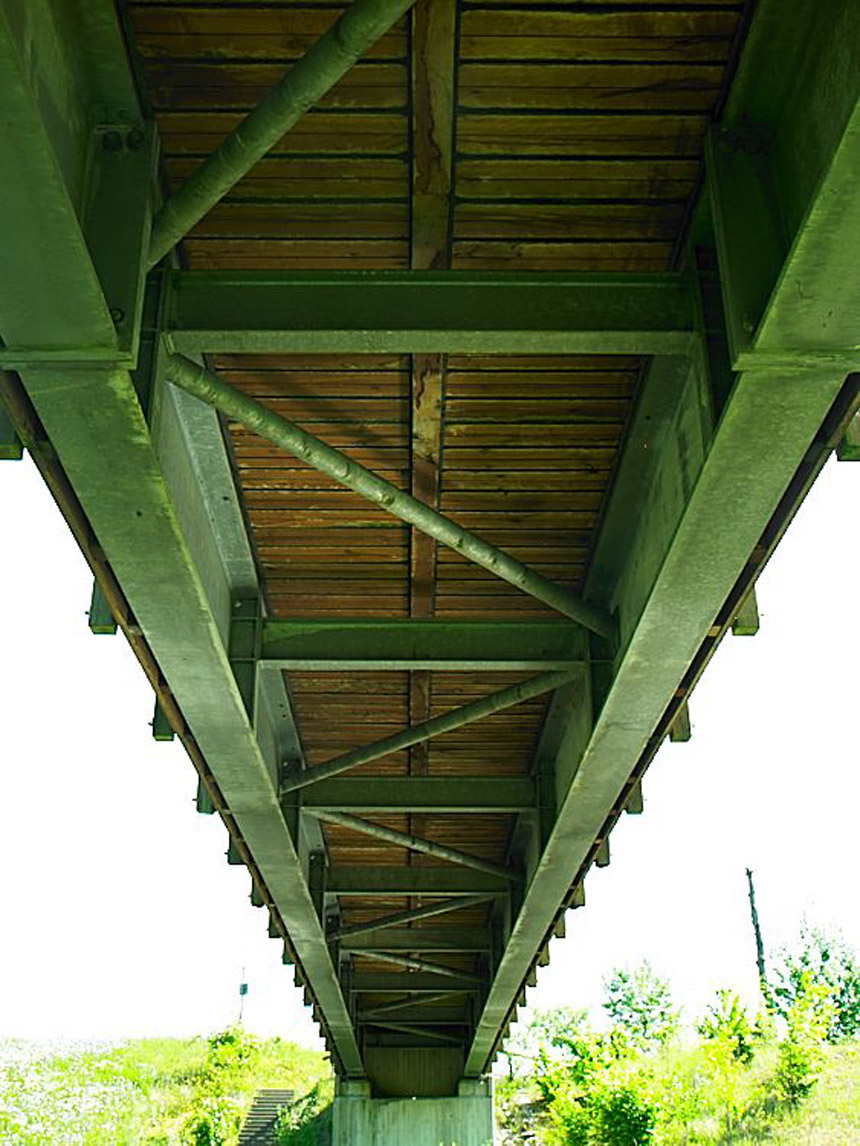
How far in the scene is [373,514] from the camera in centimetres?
753

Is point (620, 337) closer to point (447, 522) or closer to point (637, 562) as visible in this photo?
point (447, 522)

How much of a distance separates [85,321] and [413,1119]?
24608 millimetres

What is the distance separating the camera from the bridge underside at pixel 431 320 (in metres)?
4.17

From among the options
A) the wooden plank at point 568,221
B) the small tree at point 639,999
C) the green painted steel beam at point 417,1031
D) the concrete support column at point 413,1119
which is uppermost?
the small tree at point 639,999

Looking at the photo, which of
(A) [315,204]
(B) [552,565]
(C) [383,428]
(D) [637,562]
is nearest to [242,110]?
(A) [315,204]

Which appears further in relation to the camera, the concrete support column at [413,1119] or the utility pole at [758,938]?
the utility pole at [758,938]

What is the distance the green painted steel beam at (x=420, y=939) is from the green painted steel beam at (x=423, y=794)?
294 inches

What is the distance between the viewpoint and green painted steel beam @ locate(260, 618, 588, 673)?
8.21m

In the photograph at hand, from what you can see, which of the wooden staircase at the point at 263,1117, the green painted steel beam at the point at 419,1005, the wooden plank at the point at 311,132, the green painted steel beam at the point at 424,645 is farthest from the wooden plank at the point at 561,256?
the wooden staircase at the point at 263,1117

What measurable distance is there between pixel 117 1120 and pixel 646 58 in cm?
4633

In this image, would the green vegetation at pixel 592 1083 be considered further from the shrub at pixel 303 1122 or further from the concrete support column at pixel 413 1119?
the concrete support column at pixel 413 1119

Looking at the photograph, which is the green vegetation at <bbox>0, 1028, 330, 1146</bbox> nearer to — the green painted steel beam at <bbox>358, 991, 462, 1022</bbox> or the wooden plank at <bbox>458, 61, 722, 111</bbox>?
the green painted steel beam at <bbox>358, 991, 462, 1022</bbox>

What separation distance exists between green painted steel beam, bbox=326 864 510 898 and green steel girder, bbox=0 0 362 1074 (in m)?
8.50

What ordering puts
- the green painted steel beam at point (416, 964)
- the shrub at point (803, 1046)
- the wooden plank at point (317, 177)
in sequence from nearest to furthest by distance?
the wooden plank at point (317, 177)
the green painted steel beam at point (416, 964)
the shrub at point (803, 1046)
